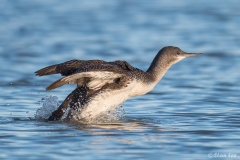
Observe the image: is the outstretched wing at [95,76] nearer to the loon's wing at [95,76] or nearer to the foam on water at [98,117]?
the loon's wing at [95,76]

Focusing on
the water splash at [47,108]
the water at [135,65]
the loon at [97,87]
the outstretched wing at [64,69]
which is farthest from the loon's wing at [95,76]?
the water splash at [47,108]

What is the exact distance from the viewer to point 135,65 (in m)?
16.3

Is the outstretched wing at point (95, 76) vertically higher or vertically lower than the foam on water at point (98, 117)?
higher

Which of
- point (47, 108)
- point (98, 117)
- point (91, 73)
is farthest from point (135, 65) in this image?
point (91, 73)

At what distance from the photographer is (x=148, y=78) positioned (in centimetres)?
1015

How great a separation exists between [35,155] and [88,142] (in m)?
0.93

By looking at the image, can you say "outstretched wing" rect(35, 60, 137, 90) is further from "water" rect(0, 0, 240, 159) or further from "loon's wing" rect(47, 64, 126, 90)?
"water" rect(0, 0, 240, 159)

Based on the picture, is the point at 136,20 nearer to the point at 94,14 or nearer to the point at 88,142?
the point at 94,14

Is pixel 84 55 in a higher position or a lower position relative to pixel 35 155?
higher

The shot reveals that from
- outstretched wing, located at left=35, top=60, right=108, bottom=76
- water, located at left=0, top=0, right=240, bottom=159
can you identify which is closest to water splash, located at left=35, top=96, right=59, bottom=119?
water, located at left=0, top=0, right=240, bottom=159

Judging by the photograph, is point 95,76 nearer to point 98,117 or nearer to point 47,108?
point 98,117

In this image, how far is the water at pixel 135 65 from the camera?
8.62 metres

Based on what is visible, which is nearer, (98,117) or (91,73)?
(91,73)

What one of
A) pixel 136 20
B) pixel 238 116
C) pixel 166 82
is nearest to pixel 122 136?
pixel 238 116
